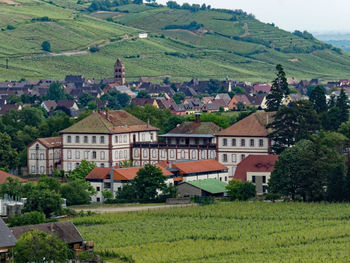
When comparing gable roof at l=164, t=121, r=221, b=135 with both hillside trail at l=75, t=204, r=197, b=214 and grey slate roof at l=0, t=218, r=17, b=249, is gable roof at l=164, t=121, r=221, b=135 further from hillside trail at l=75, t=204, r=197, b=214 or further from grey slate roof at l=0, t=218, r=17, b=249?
grey slate roof at l=0, t=218, r=17, b=249

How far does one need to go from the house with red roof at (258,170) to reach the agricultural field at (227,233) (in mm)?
10708

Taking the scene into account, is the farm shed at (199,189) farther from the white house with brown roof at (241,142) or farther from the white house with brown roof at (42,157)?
the white house with brown roof at (42,157)

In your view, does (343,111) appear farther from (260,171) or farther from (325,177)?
(325,177)

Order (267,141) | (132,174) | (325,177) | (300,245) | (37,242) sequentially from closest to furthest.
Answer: (37,242), (300,245), (325,177), (132,174), (267,141)

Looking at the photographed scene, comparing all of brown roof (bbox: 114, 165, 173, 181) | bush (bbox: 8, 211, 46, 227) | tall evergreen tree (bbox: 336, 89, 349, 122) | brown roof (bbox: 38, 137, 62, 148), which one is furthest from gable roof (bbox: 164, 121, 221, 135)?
bush (bbox: 8, 211, 46, 227)

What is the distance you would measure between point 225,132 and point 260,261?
152 feet

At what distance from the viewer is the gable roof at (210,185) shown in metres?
92.2

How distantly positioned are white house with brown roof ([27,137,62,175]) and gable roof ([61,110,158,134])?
9.05ft

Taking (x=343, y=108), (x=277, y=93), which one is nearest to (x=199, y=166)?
(x=343, y=108)

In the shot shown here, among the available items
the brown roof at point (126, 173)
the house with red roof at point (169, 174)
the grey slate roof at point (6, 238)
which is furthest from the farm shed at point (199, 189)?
the grey slate roof at point (6, 238)

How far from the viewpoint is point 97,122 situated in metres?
Answer: 110

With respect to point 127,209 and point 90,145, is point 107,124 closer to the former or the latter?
point 90,145

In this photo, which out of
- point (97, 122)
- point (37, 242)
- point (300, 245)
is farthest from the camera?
point (97, 122)

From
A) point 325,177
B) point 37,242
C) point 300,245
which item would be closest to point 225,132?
point 325,177
